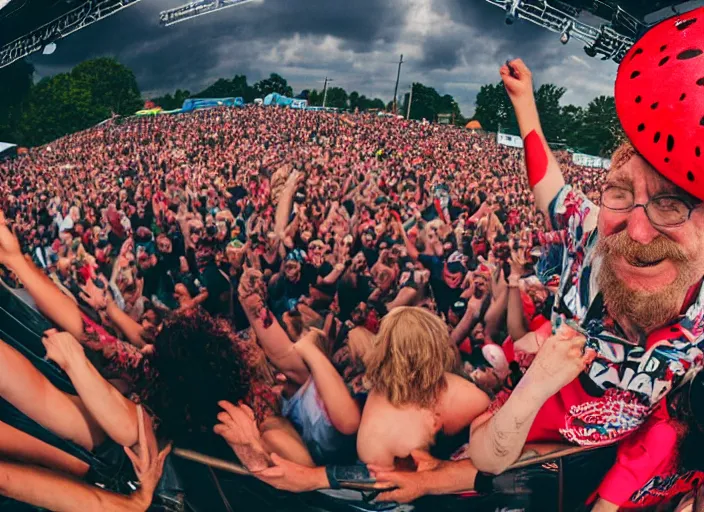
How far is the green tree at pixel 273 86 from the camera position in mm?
2311

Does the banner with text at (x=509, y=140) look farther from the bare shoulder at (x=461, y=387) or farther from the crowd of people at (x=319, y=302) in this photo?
the bare shoulder at (x=461, y=387)

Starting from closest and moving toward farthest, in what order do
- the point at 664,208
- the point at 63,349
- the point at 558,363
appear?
the point at 664,208, the point at 558,363, the point at 63,349

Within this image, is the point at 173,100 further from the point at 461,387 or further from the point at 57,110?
the point at 461,387

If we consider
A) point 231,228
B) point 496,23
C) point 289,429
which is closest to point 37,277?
point 231,228

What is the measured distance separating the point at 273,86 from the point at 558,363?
1.40 metres

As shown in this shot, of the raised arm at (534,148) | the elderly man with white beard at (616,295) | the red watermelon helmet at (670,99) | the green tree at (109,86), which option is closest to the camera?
the red watermelon helmet at (670,99)

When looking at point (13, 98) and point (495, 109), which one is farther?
point (13, 98)

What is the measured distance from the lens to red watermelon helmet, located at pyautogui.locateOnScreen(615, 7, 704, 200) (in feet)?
5.61

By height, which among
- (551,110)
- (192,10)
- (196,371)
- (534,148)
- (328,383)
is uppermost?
(192,10)

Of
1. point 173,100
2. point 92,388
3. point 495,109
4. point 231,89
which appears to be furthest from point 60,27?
point 495,109

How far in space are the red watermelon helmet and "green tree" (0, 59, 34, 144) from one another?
6.92 feet

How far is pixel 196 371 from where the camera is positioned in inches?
91.4

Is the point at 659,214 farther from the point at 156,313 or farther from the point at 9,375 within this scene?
the point at 9,375

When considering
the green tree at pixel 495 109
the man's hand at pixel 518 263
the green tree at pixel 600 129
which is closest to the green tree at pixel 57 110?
the green tree at pixel 495 109
